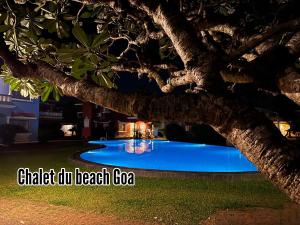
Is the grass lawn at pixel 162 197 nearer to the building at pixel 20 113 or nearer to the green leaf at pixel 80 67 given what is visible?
the green leaf at pixel 80 67

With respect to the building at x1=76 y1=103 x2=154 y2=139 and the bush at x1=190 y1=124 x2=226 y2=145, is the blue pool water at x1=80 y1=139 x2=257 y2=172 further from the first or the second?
the building at x1=76 y1=103 x2=154 y2=139

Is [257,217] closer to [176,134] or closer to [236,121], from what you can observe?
[236,121]

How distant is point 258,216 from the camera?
7191mm

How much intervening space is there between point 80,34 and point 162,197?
20.0ft

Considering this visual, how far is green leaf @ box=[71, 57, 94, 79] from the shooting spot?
12.4ft

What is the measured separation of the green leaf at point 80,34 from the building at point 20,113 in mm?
23532

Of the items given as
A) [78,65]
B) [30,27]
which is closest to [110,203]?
[30,27]

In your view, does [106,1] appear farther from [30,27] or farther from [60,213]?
[60,213]

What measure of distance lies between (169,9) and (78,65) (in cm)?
121

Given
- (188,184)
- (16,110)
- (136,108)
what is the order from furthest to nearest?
(16,110) < (188,184) < (136,108)

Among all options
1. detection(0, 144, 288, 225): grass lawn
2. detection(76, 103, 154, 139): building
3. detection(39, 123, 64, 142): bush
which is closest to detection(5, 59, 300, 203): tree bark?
detection(0, 144, 288, 225): grass lawn

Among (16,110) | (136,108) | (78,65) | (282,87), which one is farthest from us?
(16,110)

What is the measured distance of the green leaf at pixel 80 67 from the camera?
12.4ft

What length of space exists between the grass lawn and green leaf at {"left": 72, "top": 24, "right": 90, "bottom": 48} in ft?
14.1
